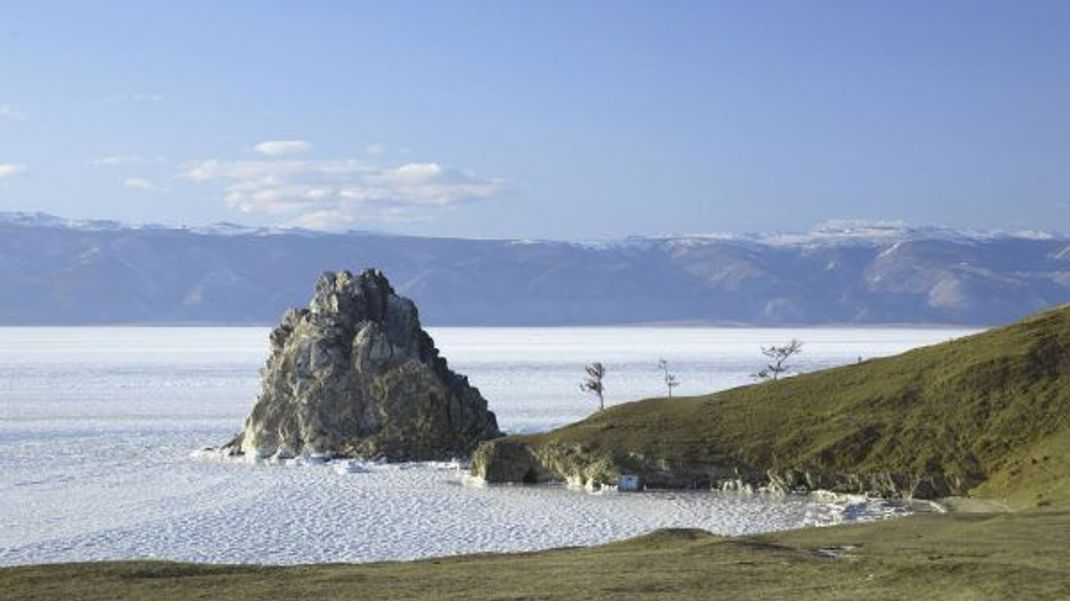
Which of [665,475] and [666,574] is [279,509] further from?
[666,574]

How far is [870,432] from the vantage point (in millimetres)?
76188

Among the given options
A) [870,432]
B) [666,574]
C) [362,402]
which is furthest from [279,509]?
[666,574]

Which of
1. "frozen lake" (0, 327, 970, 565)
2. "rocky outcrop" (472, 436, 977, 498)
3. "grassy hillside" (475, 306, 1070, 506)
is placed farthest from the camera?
"grassy hillside" (475, 306, 1070, 506)

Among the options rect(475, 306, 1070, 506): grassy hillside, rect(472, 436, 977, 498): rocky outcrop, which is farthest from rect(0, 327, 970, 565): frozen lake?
rect(475, 306, 1070, 506): grassy hillside

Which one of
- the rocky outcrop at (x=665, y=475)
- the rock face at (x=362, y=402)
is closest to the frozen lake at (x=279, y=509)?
the rocky outcrop at (x=665, y=475)

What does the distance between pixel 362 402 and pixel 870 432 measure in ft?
120

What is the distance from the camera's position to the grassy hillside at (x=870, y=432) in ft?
233

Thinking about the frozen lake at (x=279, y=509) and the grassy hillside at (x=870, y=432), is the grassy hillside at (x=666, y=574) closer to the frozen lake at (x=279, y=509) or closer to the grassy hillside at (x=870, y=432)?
the frozen lake at (x=279, y=509)

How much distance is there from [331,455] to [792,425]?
32703mm

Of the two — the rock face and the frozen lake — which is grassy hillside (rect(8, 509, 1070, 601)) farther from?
the rock face

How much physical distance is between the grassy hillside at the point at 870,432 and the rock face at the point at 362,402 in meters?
13.0

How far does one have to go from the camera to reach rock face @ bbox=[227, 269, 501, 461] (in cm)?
9506

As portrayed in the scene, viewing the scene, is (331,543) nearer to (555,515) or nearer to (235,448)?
(555,515)

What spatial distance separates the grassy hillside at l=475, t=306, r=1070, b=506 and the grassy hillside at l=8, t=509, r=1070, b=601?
2599 centimetres
